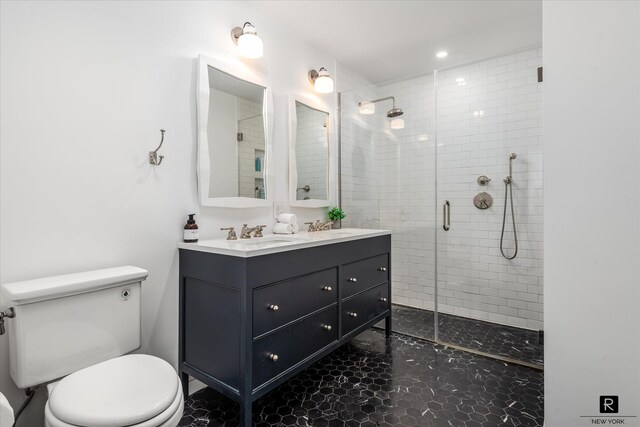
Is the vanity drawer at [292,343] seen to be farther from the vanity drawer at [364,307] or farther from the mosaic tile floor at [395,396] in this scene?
the mosaic tile floor at [395,396]

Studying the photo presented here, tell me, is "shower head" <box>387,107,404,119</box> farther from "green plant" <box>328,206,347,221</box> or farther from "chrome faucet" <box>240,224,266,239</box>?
"chrome faucet" <box>240,224,266,239</box>

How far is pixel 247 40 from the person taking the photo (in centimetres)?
217

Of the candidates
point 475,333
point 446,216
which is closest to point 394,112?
point 446,216

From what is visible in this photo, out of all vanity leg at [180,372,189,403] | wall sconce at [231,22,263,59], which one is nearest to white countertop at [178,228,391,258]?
vanity leg at [180,372,189,403]

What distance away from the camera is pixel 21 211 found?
1.37 metres

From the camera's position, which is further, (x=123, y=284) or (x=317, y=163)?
(x=317, y=163)

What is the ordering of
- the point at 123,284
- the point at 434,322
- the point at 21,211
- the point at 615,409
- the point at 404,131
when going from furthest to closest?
the point at 404,131 < the point at 434,322 < the point at 123,284 < the point at 21,211 < the point at 615,409

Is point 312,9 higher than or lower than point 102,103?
higher

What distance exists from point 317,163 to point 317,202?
14.4 inches

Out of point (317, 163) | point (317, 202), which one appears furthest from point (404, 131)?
point (317, 202)

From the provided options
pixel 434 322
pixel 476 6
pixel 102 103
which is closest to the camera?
pixel 102 103

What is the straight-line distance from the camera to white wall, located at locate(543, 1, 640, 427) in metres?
1.16

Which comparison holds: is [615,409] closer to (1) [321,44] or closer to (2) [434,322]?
(2) [434,322]

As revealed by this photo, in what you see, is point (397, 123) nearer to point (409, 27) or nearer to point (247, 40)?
point (409, 27)
